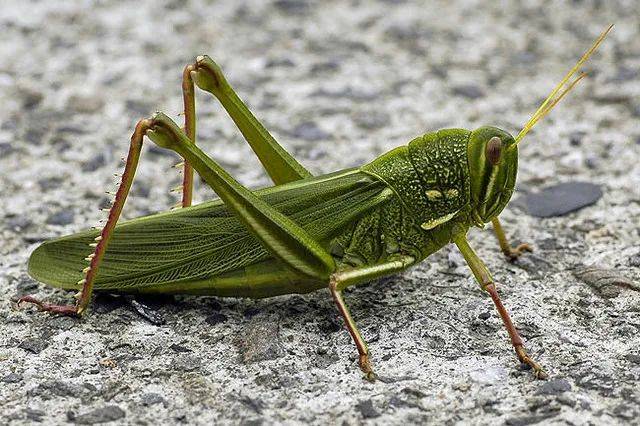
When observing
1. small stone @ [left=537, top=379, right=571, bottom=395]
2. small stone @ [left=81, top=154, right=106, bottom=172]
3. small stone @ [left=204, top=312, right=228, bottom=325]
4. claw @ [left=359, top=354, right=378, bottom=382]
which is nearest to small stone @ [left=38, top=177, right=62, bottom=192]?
small stone @ [left=81, top=154, right=106, bottom=172]

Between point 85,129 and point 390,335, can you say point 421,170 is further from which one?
point 85,129

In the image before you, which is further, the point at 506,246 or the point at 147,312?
the point at 506,246

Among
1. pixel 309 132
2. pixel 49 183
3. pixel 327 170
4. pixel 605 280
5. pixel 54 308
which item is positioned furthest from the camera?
pixel 309 132

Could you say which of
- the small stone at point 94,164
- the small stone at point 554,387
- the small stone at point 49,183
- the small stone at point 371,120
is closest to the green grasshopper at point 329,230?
the small stone at point 554,387

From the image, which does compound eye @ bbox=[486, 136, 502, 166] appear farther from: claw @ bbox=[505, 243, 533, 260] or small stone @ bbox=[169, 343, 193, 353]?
small stone @ bbox=[169, 343, 193, 353]

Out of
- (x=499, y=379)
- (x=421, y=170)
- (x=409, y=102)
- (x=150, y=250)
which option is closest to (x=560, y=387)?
(x=499, y=379)

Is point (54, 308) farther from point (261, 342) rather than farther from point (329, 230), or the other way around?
point (329, 230)

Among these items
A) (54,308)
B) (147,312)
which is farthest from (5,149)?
(147,312)

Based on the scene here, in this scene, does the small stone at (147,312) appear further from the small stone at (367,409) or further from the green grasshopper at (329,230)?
the small stone at (367,409)
